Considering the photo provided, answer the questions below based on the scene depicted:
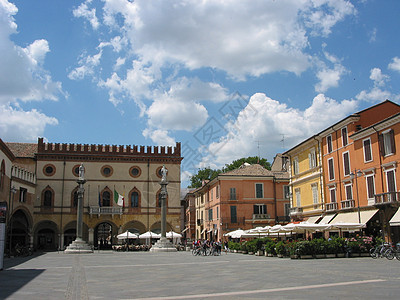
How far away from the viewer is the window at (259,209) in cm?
5050

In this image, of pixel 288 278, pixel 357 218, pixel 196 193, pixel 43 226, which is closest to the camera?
Answer: pixel 288 278

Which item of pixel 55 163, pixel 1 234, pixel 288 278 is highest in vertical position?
pixel 55 163

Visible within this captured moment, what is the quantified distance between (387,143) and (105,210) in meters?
33.4

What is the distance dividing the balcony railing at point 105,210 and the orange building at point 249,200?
12.3 meters

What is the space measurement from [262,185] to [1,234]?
118 feet

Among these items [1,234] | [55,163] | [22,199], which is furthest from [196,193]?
[1,234]

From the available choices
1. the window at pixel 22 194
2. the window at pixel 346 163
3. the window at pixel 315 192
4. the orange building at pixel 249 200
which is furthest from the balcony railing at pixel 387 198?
the window at pixel 22 194

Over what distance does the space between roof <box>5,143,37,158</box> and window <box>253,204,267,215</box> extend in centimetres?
2789

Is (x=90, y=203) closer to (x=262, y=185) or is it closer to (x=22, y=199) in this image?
(x=22, y=199)

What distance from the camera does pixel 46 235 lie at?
49.6 m

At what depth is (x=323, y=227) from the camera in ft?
93.1

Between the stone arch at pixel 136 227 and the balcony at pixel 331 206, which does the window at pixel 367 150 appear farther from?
the stone arch at pixel 136 227

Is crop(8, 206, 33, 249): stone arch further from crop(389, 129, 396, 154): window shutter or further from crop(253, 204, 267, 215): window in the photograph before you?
crop(389, 129, 396, 154): window shutter

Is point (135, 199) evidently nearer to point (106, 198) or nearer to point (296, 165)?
point (106, 198)
